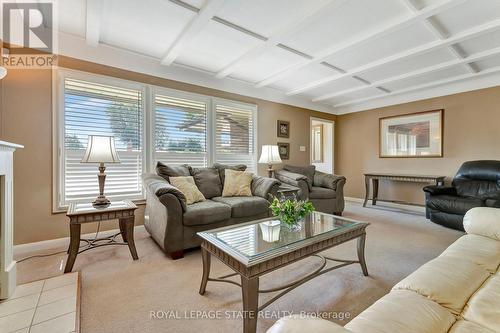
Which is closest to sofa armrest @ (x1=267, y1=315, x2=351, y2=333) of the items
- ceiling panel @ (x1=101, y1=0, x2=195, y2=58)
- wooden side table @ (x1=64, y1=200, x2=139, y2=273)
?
wooden side table @ (x1=64, y1=200, x2=139, y2=273)

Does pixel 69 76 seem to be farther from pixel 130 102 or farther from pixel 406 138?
pixel 406 138

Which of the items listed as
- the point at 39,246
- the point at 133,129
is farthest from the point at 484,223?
the point at 39,246

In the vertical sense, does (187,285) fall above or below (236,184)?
below

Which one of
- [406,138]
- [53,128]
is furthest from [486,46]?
[53,128]

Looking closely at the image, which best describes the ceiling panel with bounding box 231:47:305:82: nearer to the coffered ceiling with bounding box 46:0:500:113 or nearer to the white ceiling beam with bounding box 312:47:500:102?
the coffered ceiling with bounding box 46:0:500:113

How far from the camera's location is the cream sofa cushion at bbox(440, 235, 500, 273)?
120 cm

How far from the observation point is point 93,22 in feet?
7.29

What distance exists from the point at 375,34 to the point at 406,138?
304 centimetres

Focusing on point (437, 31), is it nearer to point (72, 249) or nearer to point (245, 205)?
point (245, 205)

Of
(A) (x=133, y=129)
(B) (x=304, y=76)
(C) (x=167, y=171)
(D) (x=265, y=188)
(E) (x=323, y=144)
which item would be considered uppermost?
(B) (x=304, y=76)

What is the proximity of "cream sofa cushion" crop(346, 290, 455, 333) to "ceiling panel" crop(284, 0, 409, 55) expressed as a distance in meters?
2.23

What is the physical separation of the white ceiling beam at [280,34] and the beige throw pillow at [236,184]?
5.11 ft

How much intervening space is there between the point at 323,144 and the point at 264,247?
5.30 metres

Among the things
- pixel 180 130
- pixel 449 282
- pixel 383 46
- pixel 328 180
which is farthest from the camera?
pixel 328 180
